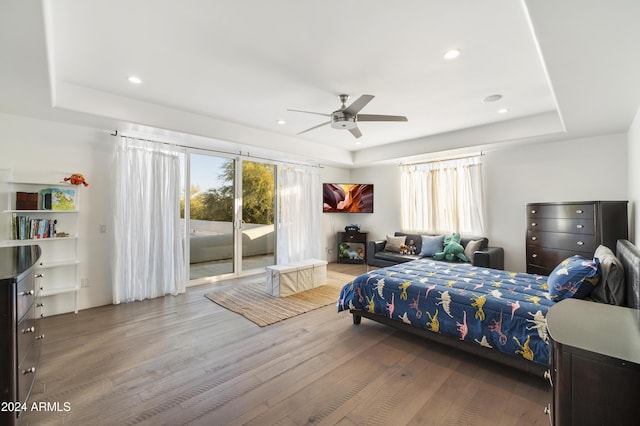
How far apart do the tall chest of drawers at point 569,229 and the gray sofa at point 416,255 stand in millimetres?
475

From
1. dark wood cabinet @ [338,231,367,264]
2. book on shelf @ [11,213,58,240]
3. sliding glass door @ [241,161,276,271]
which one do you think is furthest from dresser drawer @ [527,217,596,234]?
book on shelf @ [11,213,58,240]

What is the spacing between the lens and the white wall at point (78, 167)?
339 cm

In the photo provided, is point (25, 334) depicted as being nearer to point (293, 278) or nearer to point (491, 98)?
point (293, 278)

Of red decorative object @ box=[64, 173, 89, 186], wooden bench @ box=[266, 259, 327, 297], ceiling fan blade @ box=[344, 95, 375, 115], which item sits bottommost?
wooden bench @ box=[266, 259, 327, 297]

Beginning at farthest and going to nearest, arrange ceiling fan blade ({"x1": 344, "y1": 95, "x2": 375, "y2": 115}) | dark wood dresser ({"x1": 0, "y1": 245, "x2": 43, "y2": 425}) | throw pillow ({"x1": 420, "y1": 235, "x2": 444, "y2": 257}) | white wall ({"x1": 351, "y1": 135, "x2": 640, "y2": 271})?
throw pillow ({"x1": 420, "y1": 235, "x2": 444, "y2": 257}), white wall ({"x1": 351, "y1": 135, "x2": 640, "y2": 271}), ceiling fan blade ({"x1": 344, "y1": 95, "x2": 375, "y2": 115}), dark wood dresser ({"x1": 0, "y1": 245, "x2": 43, "y2": 425})

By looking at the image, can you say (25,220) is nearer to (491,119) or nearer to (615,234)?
(491,119)

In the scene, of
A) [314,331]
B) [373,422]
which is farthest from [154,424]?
[314,331]

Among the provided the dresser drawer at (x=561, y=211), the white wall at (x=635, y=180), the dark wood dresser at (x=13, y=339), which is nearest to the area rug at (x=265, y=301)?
the dark wood dresser at (x=13, y=339)

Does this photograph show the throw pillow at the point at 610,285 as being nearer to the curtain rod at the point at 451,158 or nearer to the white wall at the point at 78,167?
the curtain rod at the point at 451,158

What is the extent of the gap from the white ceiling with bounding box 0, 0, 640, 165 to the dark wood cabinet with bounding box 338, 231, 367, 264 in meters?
3.29

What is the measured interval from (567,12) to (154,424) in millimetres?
3328

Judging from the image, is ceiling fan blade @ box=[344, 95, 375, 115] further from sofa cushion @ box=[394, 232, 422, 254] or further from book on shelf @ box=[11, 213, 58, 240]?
book on shelf @ box=[11, 213, 58, 240]

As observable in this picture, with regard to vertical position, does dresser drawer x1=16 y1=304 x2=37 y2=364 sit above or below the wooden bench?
above

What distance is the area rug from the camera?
11.8 ft
